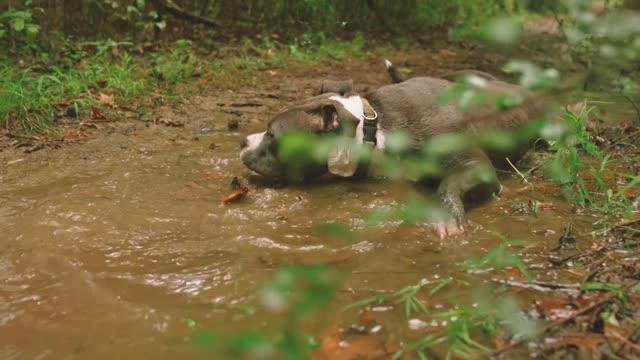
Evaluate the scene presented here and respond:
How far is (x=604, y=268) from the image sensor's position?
2195 millimetres

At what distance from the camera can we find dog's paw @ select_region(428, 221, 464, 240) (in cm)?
265

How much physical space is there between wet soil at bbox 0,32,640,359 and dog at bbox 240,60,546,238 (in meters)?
0.14

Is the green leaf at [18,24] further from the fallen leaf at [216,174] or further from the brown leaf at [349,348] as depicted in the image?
the brown leaf at [349,348]

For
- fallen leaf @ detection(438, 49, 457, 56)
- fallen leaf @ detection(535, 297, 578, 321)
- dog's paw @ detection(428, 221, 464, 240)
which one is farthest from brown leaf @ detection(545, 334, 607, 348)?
fallen leaf @ detection(438, 49, 457, 56)

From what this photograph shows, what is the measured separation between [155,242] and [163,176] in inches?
39.2

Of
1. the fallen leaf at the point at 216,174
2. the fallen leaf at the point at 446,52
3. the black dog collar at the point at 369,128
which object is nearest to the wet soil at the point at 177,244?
the fallen leaf at the point at 216,174

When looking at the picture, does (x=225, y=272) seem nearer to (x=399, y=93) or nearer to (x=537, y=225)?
(x=537, y=225)

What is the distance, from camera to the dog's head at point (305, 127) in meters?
3.33

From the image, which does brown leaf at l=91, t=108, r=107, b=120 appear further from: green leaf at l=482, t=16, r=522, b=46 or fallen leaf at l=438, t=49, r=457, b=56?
fallen leaf at l=438, t=49, r=457, b=56

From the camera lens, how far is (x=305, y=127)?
340 cm

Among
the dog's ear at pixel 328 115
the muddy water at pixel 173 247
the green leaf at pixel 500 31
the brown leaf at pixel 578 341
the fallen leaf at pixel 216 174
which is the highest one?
the green leaf at pixel 500 31

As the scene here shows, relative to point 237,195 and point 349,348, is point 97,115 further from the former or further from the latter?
point 349,348

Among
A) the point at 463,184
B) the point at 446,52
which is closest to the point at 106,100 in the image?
the point at 463,184

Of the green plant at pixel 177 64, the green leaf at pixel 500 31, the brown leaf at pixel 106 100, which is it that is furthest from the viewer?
the green plant at pixel 177 64
